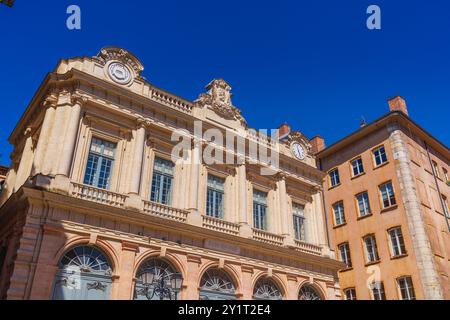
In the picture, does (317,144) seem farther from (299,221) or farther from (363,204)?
(299,221)

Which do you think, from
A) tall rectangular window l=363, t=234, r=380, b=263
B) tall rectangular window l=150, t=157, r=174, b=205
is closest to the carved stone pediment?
tall rectangular window l=363, t=234, r=380, b=263

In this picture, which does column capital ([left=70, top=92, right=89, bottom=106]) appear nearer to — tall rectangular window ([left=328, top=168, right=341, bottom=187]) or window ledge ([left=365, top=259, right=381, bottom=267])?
window ledge ([left=365, top=259, right=381, bottom=267])

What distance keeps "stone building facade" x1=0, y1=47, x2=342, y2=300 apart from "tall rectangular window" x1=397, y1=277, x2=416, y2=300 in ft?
12.4

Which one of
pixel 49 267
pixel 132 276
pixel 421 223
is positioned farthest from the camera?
pixel 421 223

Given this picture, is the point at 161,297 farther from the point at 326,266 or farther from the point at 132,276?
the point at 326,266

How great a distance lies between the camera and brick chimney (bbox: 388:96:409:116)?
23781mm

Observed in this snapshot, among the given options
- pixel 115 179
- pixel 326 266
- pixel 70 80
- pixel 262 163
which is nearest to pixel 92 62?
pixel 70 80

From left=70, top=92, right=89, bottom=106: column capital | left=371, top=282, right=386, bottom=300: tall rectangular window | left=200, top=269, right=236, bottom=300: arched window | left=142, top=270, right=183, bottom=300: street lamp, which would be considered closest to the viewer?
left=142, top=270, right=183, bottom=300: street lamp

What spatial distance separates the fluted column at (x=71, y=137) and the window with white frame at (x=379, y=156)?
54.8 ft

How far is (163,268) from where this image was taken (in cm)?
1314

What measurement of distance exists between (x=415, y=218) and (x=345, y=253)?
4.72m

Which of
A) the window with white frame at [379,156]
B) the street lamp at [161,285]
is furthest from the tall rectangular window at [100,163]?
the window with white frame at [379,156]

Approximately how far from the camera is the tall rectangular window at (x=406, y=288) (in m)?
18.8
